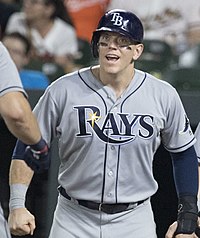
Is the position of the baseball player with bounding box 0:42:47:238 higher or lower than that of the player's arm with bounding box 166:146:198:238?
higher

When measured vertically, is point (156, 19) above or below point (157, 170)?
above

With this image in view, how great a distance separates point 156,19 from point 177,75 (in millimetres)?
977

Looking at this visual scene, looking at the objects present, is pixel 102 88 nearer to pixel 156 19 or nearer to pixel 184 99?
pixel 184 99

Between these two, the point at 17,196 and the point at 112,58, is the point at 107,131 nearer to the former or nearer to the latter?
the point at 112,58

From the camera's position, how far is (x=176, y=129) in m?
3.51

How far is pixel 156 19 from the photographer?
6723mm

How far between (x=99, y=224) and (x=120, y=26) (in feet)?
2.71

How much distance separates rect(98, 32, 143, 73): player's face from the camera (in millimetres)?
3383

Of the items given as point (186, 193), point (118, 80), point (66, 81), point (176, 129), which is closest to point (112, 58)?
point (118, 80)

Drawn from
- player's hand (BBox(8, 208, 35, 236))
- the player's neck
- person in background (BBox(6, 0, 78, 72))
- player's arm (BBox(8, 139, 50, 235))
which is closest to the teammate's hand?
player's arm (BBox(8, 139, 50, 235))

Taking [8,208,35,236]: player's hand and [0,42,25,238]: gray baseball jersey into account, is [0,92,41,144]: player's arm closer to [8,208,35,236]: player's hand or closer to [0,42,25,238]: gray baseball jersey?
[0,42,25,238]: gray baseball jersey

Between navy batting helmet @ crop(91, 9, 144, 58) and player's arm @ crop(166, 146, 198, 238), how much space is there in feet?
1.80

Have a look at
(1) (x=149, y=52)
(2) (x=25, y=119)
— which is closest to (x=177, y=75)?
(1) (x=149, y=52)

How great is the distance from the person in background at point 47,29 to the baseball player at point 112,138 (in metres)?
3.22
